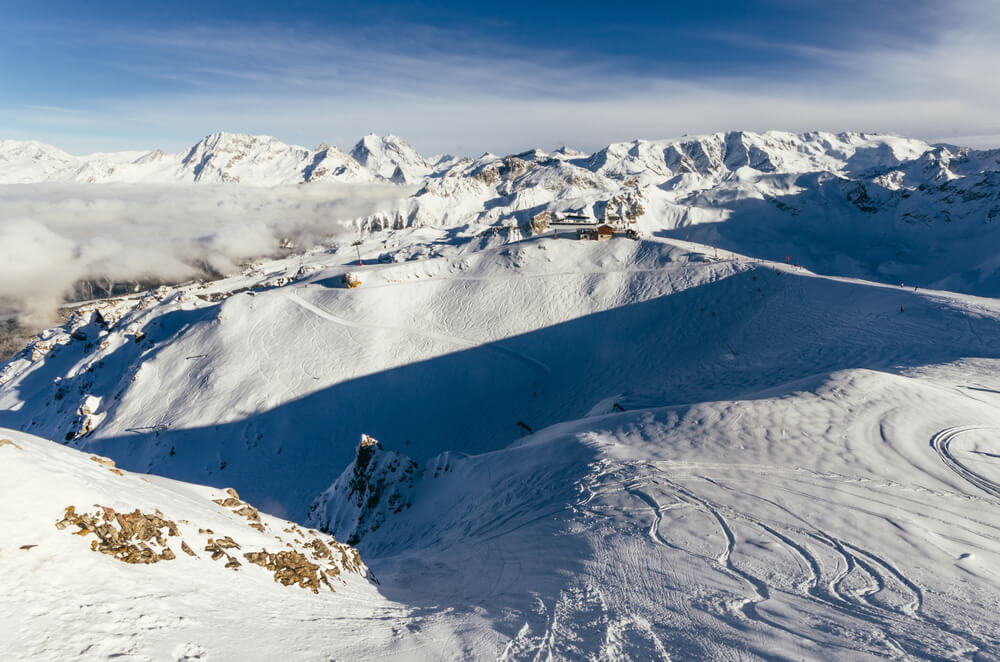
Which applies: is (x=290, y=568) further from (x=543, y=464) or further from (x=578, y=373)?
(x=578, y=373)

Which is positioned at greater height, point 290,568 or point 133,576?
point 133,576

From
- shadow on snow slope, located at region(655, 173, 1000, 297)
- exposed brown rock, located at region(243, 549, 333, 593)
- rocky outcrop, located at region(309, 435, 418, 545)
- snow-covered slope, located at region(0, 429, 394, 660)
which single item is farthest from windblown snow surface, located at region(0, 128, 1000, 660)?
shadow on snow slope, located at region(655, 173, 1000, 297)

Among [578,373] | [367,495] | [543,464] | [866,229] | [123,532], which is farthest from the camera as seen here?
[866,229]

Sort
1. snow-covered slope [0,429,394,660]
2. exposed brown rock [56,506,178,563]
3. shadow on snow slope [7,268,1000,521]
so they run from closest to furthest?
snow-covered slope [0,429,394,660] → exposed brown rock [56,506,178,563] → shadow on snow slope [7,268,1000,521]

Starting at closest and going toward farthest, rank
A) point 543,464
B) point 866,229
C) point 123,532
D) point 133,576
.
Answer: point 133,576 < point 123,532 < point 543,464 < point 866,229

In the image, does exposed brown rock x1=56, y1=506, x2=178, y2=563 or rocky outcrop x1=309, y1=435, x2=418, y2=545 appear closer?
exposed brown rock x1=56, y1=506, x2=178, y2=563

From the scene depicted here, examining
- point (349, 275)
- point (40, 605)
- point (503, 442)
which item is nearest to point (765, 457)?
point (40, 605)

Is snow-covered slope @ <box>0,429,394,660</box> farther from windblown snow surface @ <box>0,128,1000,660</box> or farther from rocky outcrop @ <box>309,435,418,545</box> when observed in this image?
rocky outcrop @ <box>309,435,418,545</box>

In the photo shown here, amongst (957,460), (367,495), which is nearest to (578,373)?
(367,495)

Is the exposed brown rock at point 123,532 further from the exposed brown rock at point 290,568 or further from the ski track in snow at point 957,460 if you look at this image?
the ski track in snow at point 957,460
